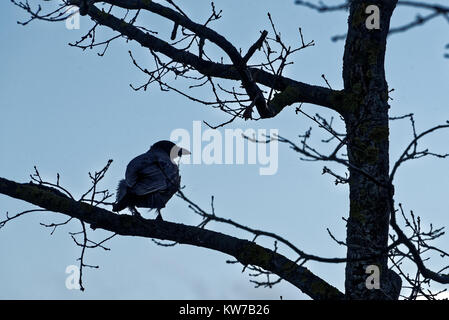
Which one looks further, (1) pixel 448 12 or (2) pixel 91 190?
(2) pixel 91 190

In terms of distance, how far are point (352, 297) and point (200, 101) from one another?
9.09ft

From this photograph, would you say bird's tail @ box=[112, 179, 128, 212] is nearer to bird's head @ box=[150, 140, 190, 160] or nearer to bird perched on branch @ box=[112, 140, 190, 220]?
bird perched on branch @ box=[112, 140, 190, 220]

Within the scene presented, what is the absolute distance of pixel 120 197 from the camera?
25.9 ft

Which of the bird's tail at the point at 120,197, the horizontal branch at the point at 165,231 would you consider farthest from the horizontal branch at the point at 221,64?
the bird's tail at the point at 120,197

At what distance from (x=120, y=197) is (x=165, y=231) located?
1603 millimetres

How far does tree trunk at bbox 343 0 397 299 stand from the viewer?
6.48 metres

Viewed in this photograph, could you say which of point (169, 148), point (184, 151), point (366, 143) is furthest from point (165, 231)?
point (184, 151)

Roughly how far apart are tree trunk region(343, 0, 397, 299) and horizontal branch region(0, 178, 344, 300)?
18.5 inches

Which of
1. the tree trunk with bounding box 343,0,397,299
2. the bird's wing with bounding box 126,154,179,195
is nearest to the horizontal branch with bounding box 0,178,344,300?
the tree trunk with bounding box 343,0,397,299

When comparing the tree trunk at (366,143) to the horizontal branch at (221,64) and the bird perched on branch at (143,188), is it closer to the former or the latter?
the horizontal branch at (221,64)

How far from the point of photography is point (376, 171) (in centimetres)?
671

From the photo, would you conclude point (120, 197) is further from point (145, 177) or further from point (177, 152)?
point (177, 152)
